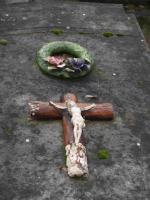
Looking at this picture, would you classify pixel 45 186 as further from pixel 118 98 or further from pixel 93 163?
pixel 118 98

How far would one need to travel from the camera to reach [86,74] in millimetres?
12078

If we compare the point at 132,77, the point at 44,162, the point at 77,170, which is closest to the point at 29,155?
the point at 44,162

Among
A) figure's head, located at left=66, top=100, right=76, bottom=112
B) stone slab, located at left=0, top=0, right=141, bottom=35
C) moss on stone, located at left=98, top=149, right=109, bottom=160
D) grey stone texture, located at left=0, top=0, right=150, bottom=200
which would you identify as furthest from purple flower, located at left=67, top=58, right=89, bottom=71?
moss on stone, located at left=98, top=149, right=109, bottom=160

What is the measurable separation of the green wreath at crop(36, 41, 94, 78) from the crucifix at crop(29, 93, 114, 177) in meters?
1.08

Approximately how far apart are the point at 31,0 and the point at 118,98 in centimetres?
726

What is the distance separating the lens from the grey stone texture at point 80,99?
9.00 metres

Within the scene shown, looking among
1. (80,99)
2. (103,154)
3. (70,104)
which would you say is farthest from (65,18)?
(103,154)

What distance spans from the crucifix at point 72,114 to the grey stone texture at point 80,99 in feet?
0.68

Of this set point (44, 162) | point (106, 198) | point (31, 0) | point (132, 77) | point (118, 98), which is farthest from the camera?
point (31, 0)

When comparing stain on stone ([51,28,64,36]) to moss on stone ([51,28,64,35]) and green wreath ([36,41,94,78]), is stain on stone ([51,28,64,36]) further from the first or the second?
green wreath ([36,41,94,78])

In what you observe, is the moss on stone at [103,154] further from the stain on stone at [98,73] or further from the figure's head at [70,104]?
the stain on stone at [98,73]

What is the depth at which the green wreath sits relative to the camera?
11.8 m

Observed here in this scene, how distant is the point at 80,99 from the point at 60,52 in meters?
2.07

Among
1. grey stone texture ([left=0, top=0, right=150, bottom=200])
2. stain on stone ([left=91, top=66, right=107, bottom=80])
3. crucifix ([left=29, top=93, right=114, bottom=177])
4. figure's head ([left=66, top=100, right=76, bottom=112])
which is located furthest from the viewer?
stain on stone ([left=91, top=66, right=107, bottom=80])
